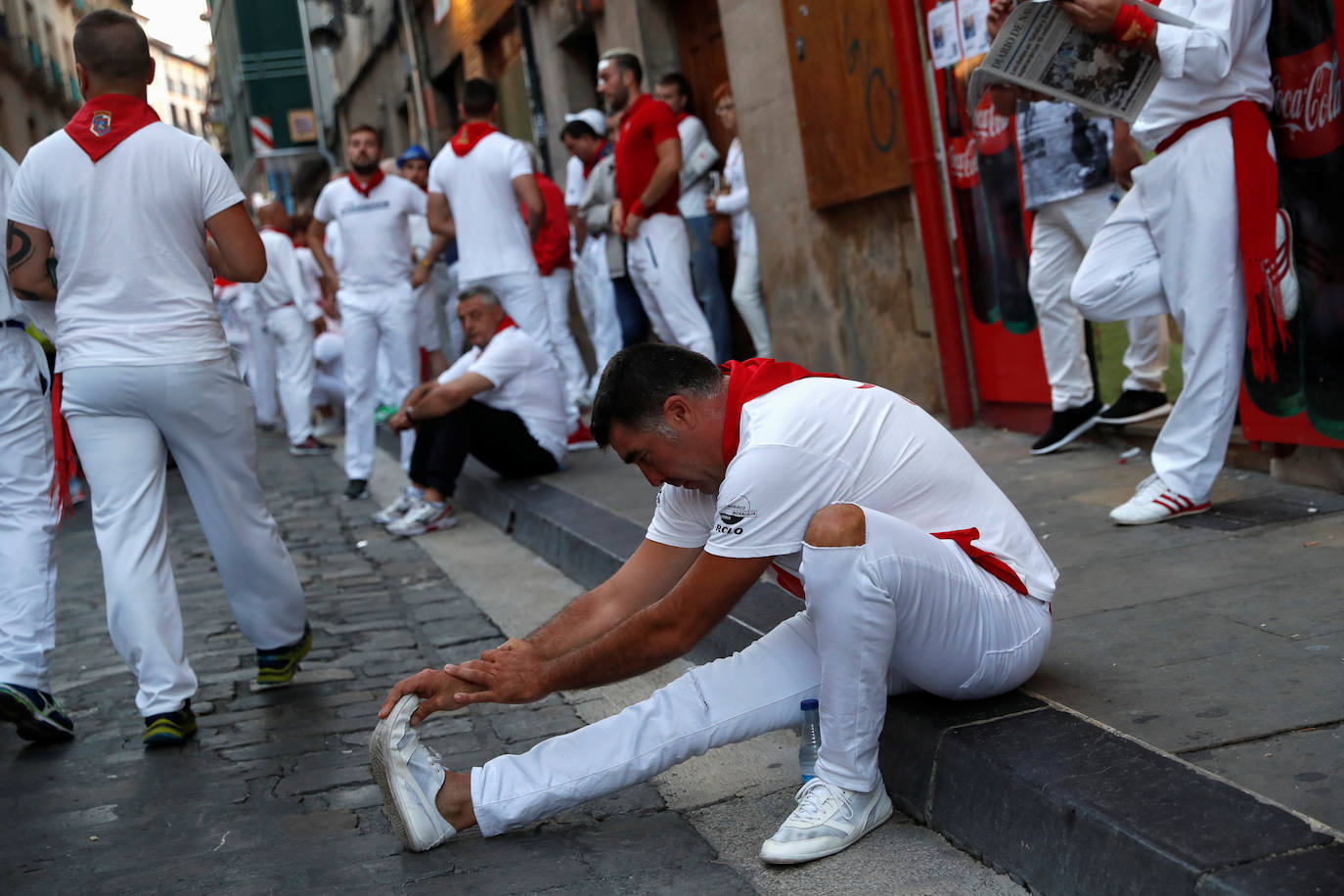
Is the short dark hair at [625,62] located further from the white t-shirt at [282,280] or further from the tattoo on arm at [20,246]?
the tattoo on arm at [20,246]

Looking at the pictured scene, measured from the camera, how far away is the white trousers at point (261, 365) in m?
13.8

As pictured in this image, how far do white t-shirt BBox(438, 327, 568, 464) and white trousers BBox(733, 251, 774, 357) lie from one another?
192 centimetres

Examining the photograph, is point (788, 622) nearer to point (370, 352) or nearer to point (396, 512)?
point (396, 512)

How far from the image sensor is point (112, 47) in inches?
162

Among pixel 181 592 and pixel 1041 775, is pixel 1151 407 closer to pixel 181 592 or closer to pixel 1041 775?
pixel 1041 775

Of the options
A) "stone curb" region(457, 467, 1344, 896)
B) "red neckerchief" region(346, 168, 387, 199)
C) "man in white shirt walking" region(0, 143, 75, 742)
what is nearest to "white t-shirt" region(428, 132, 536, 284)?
"red neckerchief" region(346, 168, 387, 199)

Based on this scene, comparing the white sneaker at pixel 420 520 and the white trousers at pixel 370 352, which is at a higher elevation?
the white trousers at pixel 370 352

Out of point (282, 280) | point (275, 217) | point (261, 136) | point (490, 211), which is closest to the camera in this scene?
point (490, 211)

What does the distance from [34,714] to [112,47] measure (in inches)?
71.8

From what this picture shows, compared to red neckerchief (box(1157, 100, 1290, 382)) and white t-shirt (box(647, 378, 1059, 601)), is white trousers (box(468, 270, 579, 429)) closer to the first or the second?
red neckerchief (box(1157, 100, 1290, 382))

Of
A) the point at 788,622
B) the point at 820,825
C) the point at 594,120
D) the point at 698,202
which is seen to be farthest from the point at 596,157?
the point at 820,825

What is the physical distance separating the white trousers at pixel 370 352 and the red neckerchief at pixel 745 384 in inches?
237

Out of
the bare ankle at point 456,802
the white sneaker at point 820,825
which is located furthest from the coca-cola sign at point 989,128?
the bare ankle at point 456,802

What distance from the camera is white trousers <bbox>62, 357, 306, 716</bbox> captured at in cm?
409
